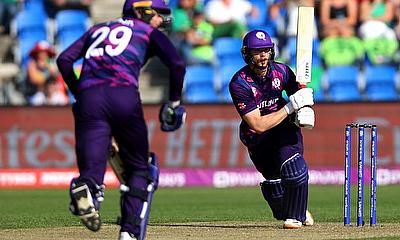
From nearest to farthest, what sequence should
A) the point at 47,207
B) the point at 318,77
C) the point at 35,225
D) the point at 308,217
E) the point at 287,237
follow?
the point at 287,237 < the point at 308,217 < the point at 35,225 < the point at 47,207 < the point at 318,77

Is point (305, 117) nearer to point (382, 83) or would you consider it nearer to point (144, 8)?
point (144, 8)

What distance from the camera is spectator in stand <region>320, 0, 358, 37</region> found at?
58.9 ft

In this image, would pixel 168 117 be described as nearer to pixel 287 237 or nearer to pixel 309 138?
pixel 287 237

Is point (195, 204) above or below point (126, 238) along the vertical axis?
below

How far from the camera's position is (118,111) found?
20.8 ft

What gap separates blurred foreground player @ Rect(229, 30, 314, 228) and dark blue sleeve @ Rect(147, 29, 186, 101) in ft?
5.69

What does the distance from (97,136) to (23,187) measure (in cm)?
1027

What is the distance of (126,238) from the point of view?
6.46m

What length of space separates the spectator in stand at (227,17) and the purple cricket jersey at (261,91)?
9654 mm

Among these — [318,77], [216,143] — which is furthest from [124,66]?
[318,77]

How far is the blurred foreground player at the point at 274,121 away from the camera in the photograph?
8.16 m

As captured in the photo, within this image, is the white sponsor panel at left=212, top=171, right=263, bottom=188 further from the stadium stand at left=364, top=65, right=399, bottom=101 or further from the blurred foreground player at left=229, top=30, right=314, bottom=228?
the blurred foreground player at left=229, top=30, right=314, bottom=228

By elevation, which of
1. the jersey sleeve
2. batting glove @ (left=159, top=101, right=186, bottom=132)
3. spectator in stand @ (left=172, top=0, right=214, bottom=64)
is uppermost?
batting glove @ (left=159, top=101, right=186, bottom=132)

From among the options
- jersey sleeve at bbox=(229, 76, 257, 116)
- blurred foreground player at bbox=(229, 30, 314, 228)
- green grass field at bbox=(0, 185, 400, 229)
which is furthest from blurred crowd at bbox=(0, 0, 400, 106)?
jersey sleeve at bbox=(229, 76, 257, 116)
